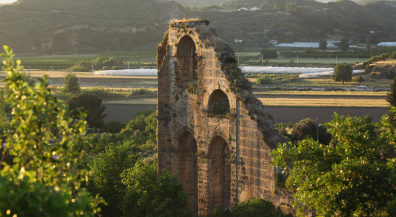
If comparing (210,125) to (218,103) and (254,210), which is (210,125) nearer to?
(218,103)

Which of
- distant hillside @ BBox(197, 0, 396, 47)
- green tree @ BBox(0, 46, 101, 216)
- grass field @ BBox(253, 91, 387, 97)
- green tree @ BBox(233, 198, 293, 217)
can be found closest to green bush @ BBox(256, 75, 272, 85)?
grass field @ BBox(253, 91, 387, 97)

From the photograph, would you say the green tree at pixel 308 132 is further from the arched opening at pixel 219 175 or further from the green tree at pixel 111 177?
the green tree at pixel 111 177

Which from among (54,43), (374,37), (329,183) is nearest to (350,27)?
(374,37)

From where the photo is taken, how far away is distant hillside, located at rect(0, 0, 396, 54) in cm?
13312

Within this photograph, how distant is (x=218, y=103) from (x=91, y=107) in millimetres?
25816

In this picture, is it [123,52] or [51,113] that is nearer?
[51,113]

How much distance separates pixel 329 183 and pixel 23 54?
117 m

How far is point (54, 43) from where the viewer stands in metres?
132

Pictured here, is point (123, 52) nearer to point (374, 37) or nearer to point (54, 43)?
point (54, 43)

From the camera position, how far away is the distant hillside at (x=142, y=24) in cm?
13312

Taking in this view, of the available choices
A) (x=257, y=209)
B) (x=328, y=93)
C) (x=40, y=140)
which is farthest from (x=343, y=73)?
(x=40, y=140)

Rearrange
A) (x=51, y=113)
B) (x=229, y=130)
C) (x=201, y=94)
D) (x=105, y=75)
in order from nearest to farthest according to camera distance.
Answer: (x=51, y=113) < (x=229, y=130) < (x=201, y=94) < (x=105, y=75)

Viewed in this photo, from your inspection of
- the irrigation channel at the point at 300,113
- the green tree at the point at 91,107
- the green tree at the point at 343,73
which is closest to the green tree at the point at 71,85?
the irrigation channel at the point at 300,113

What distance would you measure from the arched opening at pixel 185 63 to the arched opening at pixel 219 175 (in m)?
3.08
